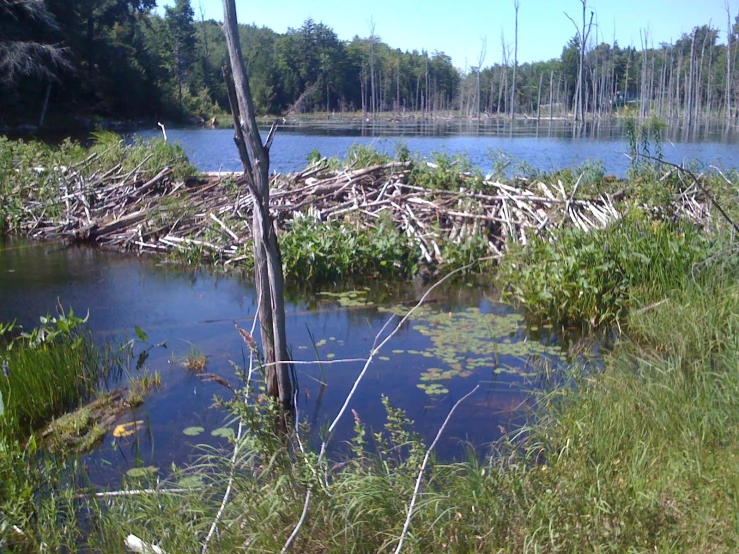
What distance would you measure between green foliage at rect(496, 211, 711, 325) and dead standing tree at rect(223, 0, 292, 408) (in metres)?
3.34

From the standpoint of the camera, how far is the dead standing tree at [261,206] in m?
4.39

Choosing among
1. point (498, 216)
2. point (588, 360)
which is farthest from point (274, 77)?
point (588, 360)

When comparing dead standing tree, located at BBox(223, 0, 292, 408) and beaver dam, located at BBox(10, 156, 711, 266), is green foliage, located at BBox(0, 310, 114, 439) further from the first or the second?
beaver dam, located at BBox(10, 156, 711, 266)

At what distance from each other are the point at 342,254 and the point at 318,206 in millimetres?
1964

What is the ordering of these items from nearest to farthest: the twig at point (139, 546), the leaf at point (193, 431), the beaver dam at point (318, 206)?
1. the twig at point (139, 546)
2. the leaf at point (193, 431)
3. the beaver dam at point (318, 206)

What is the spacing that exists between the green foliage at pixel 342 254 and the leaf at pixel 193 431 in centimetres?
Answer: 408

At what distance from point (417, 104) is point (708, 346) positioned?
89.5m

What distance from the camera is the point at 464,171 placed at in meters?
11.1

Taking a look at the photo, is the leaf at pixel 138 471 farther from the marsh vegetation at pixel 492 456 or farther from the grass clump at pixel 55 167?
the grass clump at pixel 55 167

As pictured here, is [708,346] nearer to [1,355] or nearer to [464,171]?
[1,355]

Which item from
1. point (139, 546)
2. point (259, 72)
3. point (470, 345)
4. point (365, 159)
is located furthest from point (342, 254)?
point (259, 72)

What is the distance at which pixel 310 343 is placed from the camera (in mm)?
6773

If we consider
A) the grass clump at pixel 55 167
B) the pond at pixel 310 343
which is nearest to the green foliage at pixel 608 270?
the pond at pixel 310 343

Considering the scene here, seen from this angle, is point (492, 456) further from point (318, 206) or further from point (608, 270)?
point (318, 206)
